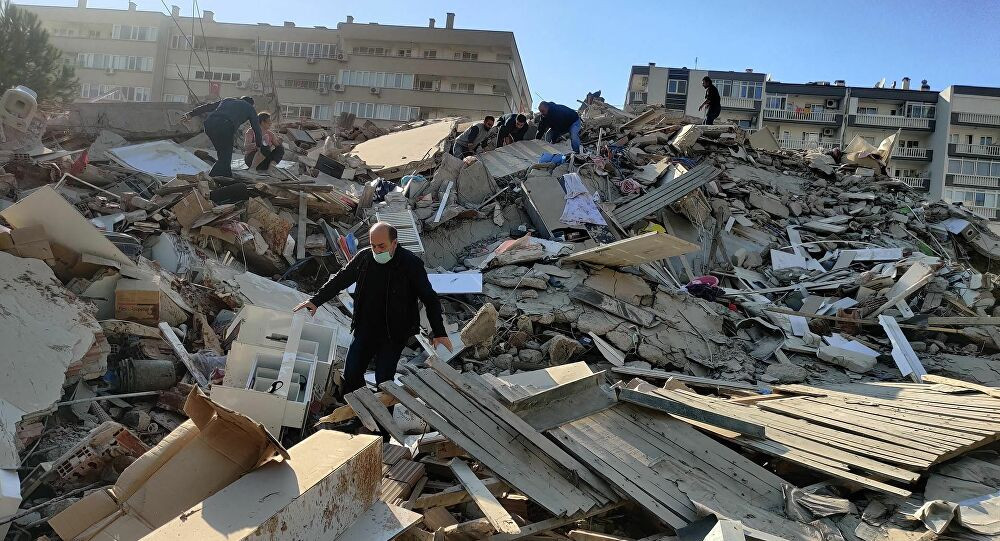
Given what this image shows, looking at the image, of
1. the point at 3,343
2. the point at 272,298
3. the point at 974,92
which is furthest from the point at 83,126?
the point at 974,92

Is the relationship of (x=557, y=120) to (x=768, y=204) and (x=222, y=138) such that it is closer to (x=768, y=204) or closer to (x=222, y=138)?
(x=768, y=204)

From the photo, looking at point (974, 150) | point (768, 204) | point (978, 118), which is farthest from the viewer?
point (974, 150)

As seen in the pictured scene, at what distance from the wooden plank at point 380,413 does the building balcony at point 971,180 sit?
4802 centimetres

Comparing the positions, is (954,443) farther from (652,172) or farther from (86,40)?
(86,40)

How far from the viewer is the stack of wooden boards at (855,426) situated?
12.5 ft

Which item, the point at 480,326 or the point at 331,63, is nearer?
the point at 480,326

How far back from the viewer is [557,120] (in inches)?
480

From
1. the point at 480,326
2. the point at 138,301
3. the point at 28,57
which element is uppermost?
the point at 28,57

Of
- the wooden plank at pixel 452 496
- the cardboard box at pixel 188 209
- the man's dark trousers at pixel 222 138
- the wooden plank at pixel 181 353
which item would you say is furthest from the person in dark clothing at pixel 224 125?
the wooden plank at pixel 452 496

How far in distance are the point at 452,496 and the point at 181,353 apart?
2669mm

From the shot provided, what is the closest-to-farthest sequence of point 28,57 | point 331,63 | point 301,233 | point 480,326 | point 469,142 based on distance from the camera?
point 480,326
point 301,233
point 469,142
point 28,57
point 331,63

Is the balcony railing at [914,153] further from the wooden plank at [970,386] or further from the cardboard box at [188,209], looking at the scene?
the cardboard box at [188,209]

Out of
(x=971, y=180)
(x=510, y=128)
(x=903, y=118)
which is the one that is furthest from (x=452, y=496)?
(x=971, y=180)

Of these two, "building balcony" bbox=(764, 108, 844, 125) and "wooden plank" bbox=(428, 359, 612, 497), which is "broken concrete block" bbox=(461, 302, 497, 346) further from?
"building balcony" bbox=(764, 108, 844, 125)
